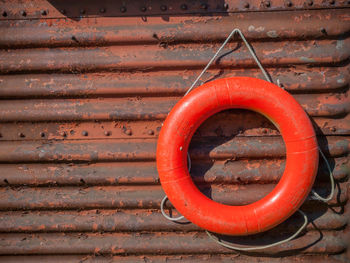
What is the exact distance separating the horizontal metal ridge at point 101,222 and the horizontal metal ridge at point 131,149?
0.39 metres

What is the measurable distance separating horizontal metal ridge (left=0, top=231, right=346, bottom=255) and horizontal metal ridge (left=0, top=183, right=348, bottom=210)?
0.23 m

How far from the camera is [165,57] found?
1683 mm

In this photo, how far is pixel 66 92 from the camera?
173 cm

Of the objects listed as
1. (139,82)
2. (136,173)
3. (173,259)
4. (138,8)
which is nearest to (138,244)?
(173,259)

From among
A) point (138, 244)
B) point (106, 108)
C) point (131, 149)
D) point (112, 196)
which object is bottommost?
point (138, 244)

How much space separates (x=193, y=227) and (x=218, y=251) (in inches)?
9.9

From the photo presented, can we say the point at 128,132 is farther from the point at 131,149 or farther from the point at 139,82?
the point at 139,82

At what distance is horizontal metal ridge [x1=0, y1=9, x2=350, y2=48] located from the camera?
5.36 feet

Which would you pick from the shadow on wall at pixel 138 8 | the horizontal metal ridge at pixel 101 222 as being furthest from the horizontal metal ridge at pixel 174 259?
the shadow on wall at pixel 138 8

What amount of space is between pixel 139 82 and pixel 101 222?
3.35ft

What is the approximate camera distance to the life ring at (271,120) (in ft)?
5.01

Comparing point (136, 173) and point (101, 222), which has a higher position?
point (136, 173)

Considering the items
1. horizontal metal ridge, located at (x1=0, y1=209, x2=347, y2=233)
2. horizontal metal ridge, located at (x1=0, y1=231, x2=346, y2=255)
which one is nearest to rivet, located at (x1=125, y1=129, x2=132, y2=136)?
horizontal metal ridge, located at (x1=0, y1=209, x2=347, y2=233)

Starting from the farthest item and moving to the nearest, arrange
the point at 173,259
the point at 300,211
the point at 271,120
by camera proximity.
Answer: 1. the point at 173,259
2. the point at 300,211
3. the point at 271,120
